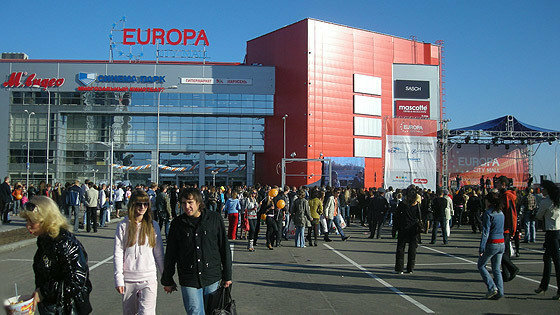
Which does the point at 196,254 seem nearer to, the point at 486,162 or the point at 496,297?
the point at 496,297

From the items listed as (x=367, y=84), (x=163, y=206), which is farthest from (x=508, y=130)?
(x=163, y=206)

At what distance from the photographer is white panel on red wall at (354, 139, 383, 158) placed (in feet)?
175

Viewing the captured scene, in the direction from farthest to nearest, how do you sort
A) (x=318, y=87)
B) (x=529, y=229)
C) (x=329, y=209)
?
(x=318, y=87), (x=329, y=209), (x=529, y=229)

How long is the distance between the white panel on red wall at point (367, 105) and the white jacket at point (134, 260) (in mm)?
50369

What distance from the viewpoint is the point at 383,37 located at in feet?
183

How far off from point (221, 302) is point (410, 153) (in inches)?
790

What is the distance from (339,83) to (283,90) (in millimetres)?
6608

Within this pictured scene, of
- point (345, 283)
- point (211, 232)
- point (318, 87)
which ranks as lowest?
point (345, 283)

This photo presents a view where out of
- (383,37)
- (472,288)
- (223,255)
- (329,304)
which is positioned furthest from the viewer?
(383,37)

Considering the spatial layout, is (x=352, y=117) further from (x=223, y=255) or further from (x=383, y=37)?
(x=223, y=255)

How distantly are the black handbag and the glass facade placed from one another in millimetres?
50291

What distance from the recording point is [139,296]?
435 cm

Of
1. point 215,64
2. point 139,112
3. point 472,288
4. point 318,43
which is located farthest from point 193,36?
point 472,288

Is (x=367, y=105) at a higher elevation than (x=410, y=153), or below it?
higher
